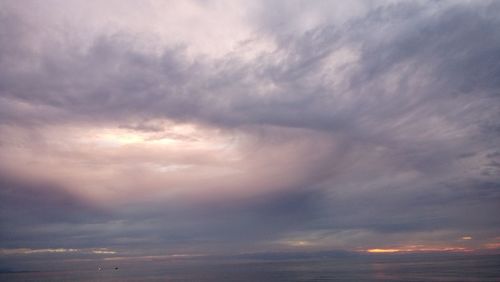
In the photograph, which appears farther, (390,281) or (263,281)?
(263,281)

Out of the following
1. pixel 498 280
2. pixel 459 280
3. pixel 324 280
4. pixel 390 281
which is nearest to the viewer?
pixel 498 280

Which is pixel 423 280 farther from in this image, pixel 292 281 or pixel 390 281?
pixel 292 281

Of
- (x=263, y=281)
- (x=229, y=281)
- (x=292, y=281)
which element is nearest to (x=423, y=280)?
(x=292, y=281)

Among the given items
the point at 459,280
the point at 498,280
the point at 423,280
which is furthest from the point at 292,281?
the point at 498,280

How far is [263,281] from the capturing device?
185125 mm

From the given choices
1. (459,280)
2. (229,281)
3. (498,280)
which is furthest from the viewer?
(229,281)

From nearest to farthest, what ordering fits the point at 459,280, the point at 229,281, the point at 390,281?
the point at 459,280 → the point at 390,281 → the point at 229,281

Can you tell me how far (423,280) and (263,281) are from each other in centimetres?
7201

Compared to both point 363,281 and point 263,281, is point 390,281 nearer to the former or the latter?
point 363,281

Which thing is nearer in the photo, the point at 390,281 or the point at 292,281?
the point at 390,281

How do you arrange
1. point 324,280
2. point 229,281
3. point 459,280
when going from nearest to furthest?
point 459,280 < point 324,280 < point 229,281

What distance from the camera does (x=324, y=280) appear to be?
177 m

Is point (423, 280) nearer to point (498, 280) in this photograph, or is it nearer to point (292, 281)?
point (498, 280)

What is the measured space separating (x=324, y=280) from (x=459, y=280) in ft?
185
